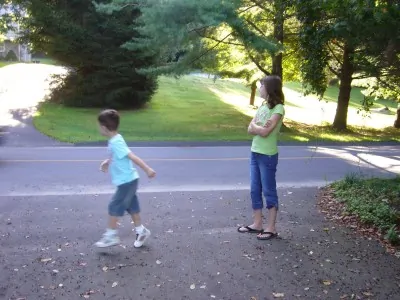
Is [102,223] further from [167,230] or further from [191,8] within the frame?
[191,8]

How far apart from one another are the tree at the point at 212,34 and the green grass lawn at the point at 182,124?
296 centimetres

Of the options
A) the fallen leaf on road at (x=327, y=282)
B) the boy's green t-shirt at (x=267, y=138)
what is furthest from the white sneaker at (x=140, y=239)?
the fallen leaf on road at (x=327, y=282)

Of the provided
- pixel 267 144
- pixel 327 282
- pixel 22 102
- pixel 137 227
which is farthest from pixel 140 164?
pixel 22 102

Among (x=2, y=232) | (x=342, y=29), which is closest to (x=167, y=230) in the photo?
(x=2, y=232)

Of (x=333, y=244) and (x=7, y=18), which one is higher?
(x=7, y=18)

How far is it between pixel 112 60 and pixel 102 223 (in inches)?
824

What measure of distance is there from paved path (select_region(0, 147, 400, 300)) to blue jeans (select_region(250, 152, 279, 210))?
1.47ft

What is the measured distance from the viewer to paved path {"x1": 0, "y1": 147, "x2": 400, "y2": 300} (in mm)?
3992

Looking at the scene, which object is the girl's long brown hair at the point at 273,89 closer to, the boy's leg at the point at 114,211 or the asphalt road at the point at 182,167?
the boy's leg at the point at 114,211

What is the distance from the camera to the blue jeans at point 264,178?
16.8 ft

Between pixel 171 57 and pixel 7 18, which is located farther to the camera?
pixel 7 18

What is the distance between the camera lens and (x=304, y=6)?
632 cm

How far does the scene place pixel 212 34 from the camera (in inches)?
779

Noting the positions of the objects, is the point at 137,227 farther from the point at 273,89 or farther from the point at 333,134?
the point at 333,134
